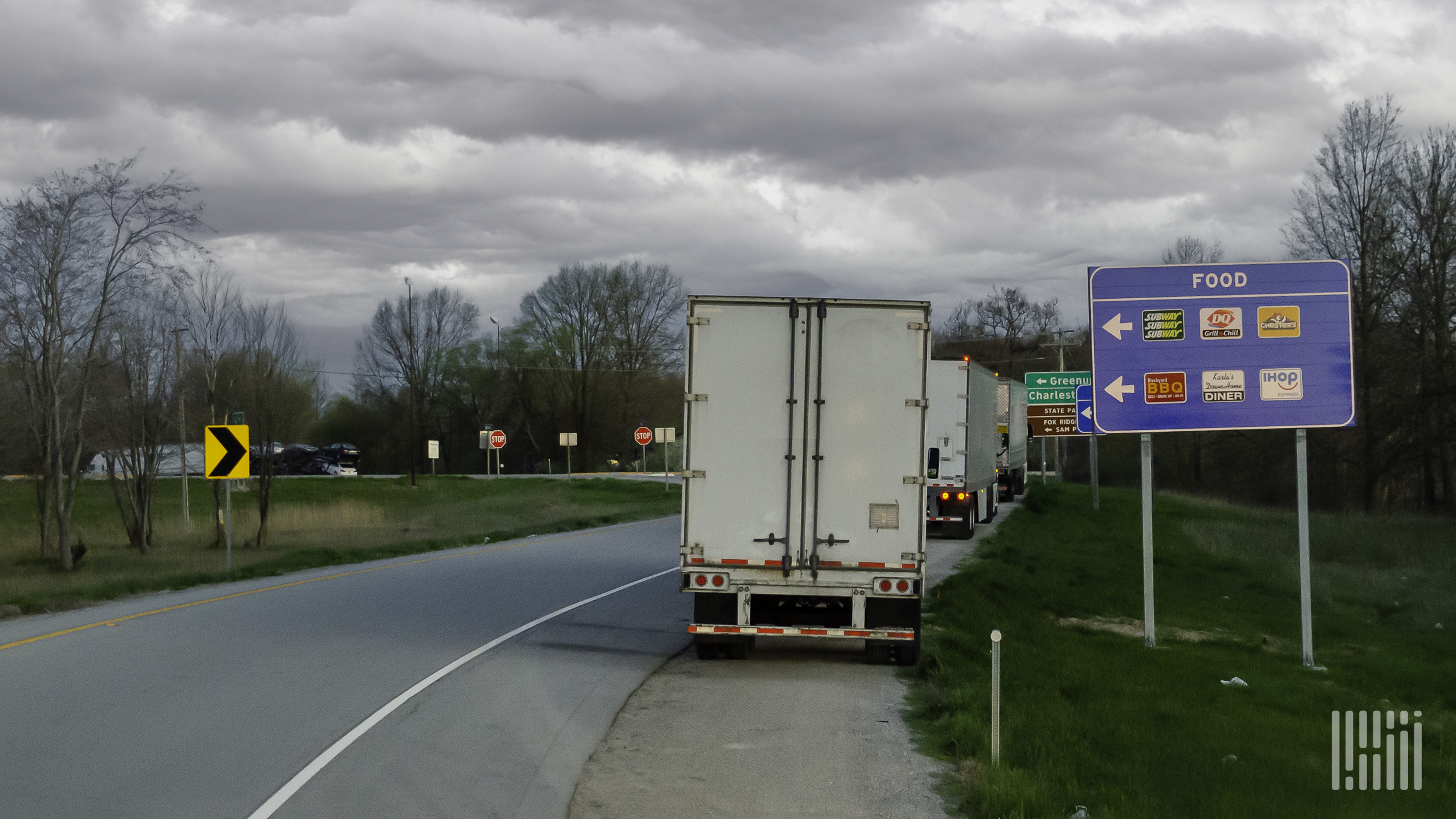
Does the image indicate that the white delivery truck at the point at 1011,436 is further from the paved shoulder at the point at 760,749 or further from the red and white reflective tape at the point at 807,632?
the paved shoulder at the point at 760,749

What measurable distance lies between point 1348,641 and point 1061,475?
67037 millimetres

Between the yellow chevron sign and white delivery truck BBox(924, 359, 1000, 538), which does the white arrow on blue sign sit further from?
the yellow chevron sign

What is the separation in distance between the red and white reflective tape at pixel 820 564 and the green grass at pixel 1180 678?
1.15 metres

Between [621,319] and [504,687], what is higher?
[621,319]

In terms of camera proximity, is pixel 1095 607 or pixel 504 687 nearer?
pixel 504 687

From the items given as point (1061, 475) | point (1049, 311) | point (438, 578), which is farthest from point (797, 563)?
point (1049, 311)

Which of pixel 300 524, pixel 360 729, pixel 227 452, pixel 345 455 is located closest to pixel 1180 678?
pixel 360 729

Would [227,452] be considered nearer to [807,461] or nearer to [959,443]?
[807,461]

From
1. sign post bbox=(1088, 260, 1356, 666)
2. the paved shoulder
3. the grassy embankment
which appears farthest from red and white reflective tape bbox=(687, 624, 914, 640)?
the grassy embankment

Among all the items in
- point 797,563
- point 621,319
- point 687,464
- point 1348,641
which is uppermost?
point 621,319

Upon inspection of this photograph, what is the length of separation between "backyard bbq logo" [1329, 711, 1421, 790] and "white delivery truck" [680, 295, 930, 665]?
12.7 feet

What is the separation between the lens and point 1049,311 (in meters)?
96.5

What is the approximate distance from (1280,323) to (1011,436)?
2956 centimetres

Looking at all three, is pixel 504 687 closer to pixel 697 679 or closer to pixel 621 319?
pixel 697 679
